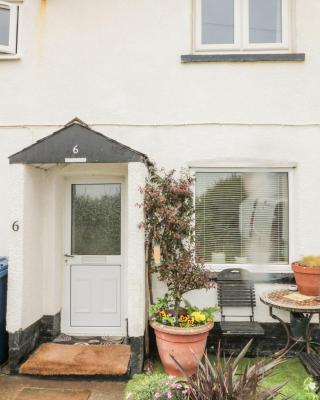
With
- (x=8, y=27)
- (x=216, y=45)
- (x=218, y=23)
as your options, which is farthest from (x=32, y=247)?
(x=218, y=23)

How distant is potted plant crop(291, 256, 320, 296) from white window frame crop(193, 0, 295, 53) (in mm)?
3277

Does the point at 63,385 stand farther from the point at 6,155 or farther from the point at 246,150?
the point at 246,150

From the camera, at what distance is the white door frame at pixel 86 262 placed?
18.6ft

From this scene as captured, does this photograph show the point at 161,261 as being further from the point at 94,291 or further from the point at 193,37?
the point at 193,37

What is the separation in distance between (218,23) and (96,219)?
3.74 metres

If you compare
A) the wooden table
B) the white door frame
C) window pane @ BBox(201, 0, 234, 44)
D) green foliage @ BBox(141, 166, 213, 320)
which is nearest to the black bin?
the white door frame

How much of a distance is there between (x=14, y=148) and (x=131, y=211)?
2.32m

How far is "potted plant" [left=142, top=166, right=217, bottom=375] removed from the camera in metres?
4.43

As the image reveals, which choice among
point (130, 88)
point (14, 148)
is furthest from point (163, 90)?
point (14, 148)

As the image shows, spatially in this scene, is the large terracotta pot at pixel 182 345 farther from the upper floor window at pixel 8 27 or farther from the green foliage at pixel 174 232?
the upper floor window at pixel 8 27

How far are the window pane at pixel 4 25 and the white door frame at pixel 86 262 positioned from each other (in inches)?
98.5

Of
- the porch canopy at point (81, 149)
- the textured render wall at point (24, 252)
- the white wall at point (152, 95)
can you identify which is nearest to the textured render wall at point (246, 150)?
the white wall at point (152, 95)

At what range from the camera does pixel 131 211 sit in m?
4.69

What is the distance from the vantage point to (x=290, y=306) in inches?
172
